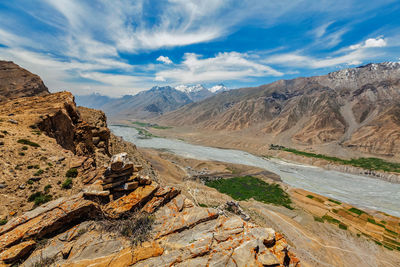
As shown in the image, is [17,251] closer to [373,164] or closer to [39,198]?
[39,198]

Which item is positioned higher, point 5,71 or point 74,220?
point 5,71

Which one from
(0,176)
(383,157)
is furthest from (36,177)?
(383,157)

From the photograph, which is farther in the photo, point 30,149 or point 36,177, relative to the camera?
point 30,149

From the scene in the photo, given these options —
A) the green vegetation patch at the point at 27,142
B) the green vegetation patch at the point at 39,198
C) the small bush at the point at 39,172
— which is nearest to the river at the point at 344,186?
the green vegetation patch at the point at 39,198

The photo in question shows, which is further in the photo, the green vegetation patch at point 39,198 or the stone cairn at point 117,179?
the green vegetation patch at point 39,198

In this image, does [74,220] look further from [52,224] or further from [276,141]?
[276,141]

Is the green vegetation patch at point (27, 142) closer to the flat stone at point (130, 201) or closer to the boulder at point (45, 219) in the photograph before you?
the boulder at point (45, 219)
